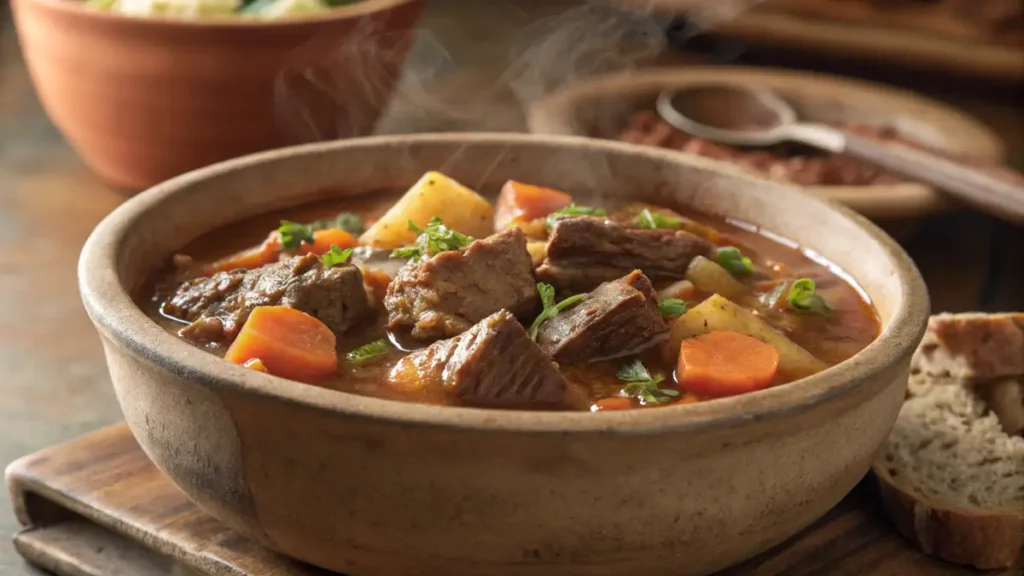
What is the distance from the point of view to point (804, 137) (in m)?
4.81

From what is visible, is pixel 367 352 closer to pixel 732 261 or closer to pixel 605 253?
pixel 605 253

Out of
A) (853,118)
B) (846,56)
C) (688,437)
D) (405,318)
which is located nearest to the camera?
(688,437)

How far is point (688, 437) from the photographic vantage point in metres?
1.80

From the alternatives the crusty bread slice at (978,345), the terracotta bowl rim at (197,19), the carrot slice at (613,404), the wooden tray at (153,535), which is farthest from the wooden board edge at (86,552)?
the terracotta bowl rim at (197,19)

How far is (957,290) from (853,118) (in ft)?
4.46

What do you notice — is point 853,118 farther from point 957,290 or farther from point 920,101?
point 957,290

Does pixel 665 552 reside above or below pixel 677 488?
below

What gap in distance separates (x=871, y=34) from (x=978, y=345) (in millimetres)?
4061

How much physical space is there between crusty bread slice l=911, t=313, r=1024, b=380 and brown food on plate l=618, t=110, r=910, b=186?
140cm

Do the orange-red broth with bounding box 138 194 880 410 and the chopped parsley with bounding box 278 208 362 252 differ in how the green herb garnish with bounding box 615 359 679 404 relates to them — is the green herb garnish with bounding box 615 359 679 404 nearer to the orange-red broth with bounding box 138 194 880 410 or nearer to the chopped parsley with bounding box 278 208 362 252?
the orange-red broth with bounding box 138 194 880 410

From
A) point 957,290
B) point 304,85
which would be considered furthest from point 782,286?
point 304,85

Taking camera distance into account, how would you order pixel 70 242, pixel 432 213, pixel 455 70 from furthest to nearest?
pixel 455 70 < pixel 70 242 < pixel 432 213

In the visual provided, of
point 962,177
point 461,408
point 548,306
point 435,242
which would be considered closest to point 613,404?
point 548,306

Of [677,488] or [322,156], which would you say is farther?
[322,156]
